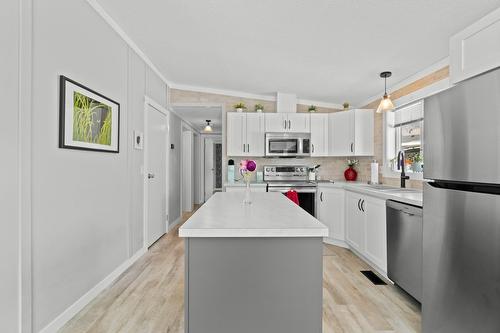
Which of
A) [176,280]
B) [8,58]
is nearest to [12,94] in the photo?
[8,58]

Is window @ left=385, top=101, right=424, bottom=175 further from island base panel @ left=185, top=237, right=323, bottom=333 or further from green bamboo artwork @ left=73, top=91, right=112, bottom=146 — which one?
green bamboo artwork @ left=73, top=91, right=112, bottom=146

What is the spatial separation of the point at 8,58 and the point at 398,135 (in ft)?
13.3

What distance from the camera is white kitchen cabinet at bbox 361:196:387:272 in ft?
9.10

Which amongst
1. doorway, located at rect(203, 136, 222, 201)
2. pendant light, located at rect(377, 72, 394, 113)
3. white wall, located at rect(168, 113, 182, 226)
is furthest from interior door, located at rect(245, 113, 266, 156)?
doorway, located at rect(203, 136, 222, 201)

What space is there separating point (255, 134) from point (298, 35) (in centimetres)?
201

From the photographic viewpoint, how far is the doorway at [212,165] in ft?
27.4

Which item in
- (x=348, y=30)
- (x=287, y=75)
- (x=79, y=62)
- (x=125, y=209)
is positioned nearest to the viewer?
(x=79, y=62)

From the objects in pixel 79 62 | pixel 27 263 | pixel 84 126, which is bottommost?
pixel 27 263

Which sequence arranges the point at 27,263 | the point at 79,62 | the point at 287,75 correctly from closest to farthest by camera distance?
the point at 27,263
the point at 79,62
the point at 287,75

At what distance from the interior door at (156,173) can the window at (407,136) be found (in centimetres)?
329

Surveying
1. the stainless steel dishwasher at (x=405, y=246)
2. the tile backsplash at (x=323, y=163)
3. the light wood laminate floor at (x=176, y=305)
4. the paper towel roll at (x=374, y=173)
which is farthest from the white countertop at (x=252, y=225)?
the tile backsplash at (x=323, y=163)

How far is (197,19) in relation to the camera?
8.06 ft

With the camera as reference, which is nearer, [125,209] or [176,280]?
[176,280]

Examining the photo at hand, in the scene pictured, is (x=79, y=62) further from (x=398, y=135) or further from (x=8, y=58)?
(x=398, y=135)
